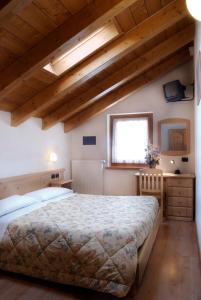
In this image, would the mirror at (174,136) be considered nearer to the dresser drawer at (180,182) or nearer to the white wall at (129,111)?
the white wall at (129,111)

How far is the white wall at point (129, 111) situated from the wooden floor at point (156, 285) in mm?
2070

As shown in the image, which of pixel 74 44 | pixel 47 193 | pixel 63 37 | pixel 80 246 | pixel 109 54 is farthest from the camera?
pixel 47 193

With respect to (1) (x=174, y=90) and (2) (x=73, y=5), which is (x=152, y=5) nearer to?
(2) (x=73, y=5)

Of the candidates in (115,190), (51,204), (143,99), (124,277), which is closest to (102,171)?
(115,190)

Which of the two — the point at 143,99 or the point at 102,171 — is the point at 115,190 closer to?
the point at 102,171

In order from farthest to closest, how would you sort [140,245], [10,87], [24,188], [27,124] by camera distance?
[27,124], [24,188], [10,87], [140,245]

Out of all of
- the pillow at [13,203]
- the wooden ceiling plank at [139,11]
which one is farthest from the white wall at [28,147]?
the wooden ceiling plank at [139,11]

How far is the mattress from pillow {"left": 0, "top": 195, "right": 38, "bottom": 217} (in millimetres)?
120

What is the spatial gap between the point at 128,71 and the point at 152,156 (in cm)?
164

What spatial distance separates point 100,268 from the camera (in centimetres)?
200

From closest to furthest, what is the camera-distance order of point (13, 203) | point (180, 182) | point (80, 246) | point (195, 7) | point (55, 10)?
1. point (195, 7)
2. point (80, 246)
3. point (55, 10)
4. point (13, 203)
5. point (180, 182)

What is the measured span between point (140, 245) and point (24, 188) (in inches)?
81.3

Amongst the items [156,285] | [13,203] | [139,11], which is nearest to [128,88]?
[139,11]

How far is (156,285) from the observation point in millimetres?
2242
